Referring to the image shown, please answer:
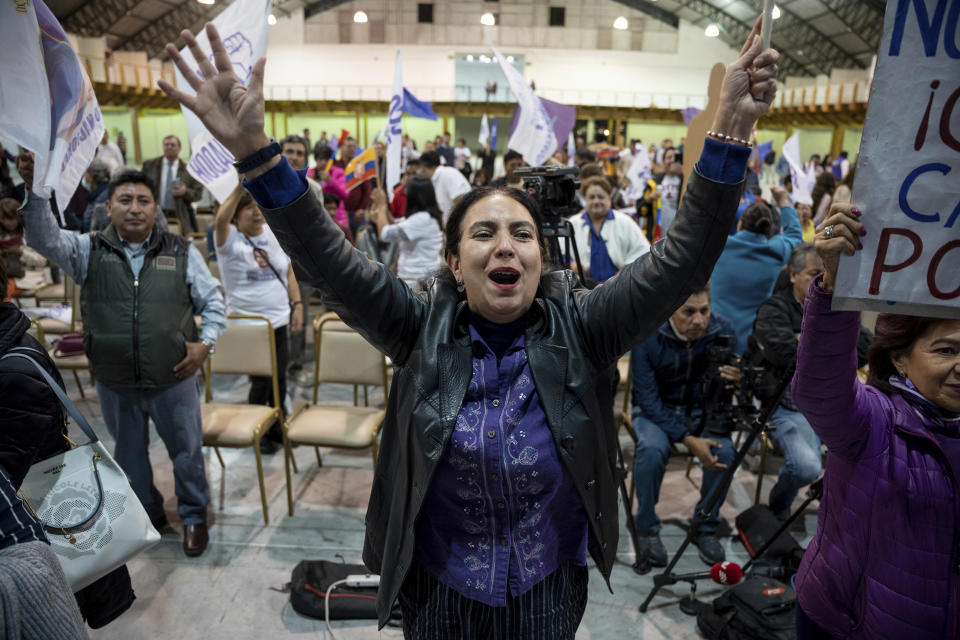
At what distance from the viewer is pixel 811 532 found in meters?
3.23

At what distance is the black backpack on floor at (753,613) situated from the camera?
7.42 ft

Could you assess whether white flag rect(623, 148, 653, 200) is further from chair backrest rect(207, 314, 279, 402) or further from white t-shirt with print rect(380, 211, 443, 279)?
chair backrest rect(207, 314, 279, 402)

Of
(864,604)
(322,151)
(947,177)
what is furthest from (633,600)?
(322,151)

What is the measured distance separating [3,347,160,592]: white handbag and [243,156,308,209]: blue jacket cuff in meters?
0.86

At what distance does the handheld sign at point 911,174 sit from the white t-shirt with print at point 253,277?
3110 millimetres

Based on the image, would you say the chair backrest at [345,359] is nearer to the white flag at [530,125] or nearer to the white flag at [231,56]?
the white flag at [231,56]

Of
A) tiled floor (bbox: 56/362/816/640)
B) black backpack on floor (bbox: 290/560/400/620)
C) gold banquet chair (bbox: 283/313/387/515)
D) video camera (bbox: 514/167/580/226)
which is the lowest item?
tiled floor (bbox: 56/362/816/640)

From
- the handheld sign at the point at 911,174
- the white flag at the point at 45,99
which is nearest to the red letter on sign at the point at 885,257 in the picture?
the handheld sign at the point at 911,174

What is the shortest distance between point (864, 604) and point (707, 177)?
3.35 feet

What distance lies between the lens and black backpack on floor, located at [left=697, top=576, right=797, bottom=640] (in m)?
2.26

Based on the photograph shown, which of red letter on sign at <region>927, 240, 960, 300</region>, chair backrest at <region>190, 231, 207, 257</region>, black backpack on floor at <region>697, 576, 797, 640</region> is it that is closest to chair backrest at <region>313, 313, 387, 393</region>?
black backpack on floor at <region>697, 576, 797, 640</region>

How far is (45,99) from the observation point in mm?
1662

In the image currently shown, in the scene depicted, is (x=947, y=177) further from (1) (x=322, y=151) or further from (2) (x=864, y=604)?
(1) (x=322, y=151)

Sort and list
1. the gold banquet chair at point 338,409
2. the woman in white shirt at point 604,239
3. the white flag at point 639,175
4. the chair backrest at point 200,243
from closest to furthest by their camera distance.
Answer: the gold banquet chair at point 338,409 → the woman in white shirt at point 604,239 → the chair backrest at point 200,243 → the white flag at point 639,175
